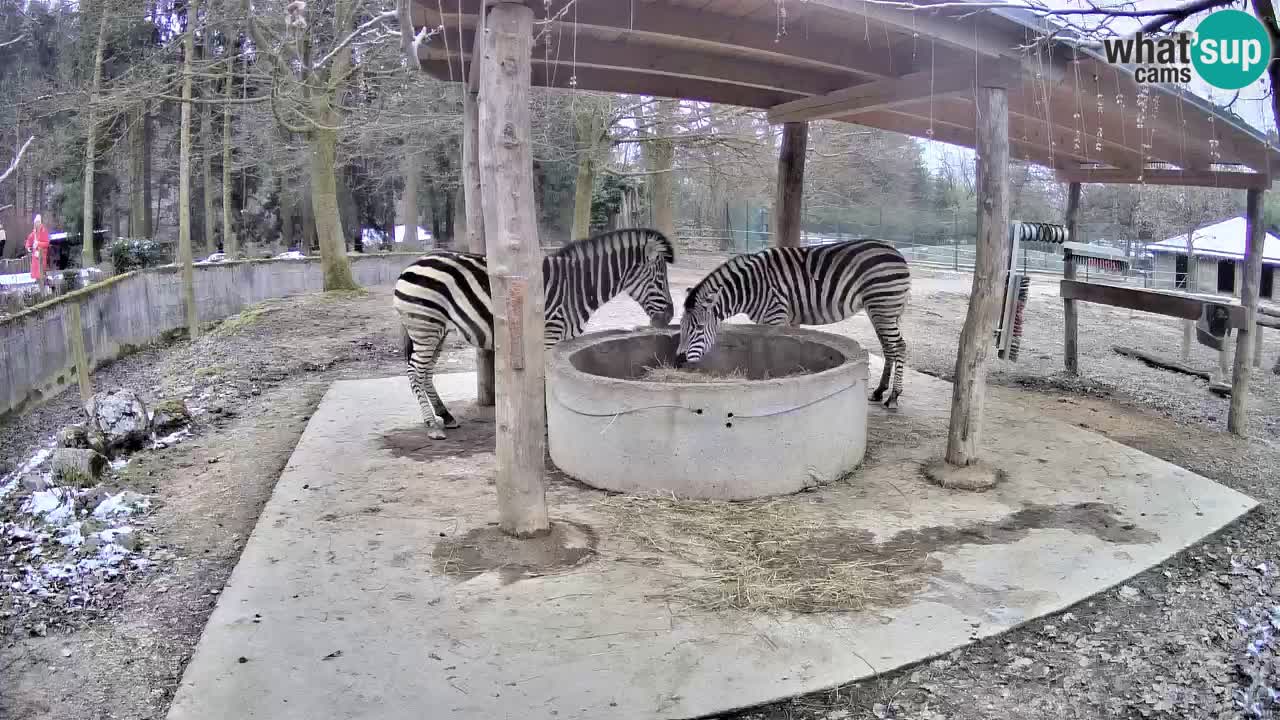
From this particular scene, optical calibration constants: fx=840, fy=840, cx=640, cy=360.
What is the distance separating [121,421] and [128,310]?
801 centimetres

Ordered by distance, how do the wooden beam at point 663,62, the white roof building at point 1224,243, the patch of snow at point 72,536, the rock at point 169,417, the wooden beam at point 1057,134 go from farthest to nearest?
the white roof building at point 1224,243 → the rock at point 169,417 → the wooden beam at point 1057,134 → the wooden beam at point 663,62 → the patch of snow at point 72,536

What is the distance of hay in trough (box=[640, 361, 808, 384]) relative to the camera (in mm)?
6746

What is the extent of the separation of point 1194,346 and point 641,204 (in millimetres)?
15845

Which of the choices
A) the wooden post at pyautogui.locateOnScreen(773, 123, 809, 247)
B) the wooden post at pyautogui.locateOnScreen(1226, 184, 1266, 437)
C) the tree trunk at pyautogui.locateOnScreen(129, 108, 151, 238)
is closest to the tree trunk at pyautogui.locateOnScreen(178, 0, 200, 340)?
the wooden post at pyautogui.locateOnScreen(773, 123, 809, 247)

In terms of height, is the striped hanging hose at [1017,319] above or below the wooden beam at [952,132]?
below

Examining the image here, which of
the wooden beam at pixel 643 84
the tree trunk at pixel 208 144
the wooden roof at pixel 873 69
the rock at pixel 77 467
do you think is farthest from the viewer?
the tree trunk at pixel 208 144

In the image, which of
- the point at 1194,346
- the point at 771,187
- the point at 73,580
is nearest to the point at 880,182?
the point at 771,187

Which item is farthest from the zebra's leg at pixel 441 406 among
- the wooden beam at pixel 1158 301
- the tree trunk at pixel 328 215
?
the tree trunk at pixel 328 215

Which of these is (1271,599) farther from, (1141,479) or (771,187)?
(771,187)

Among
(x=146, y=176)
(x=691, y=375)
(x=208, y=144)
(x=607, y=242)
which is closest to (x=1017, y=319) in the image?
(x=691, y=375)

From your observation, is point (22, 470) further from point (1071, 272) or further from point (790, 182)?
point (1071, 272)

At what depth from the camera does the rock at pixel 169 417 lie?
7.57 meters

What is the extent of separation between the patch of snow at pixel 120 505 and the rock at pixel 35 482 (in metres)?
0.55

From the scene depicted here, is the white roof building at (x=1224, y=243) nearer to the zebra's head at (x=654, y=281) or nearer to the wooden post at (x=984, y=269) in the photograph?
the wooden post at (x=984, y=269)
